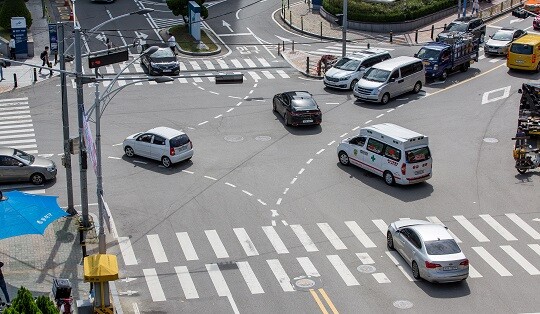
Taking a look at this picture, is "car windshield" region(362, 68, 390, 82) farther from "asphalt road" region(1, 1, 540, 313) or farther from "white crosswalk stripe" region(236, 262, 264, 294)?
"white crosswalk stripe" region(236, 262, 264, 294)

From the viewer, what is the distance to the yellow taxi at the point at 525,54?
5712 centimetres

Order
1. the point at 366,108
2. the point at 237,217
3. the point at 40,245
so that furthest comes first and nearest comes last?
the point at 366,108 < the point at 237,217 < the point at 40,245

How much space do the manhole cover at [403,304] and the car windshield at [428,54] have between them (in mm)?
29443

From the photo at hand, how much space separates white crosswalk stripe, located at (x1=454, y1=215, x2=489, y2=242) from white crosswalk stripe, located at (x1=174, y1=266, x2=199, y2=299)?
1115 centimetres

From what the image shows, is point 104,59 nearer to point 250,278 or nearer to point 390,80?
point 250,278

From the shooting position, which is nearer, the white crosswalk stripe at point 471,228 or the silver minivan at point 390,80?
the white crosswalk stripe at point 471,228

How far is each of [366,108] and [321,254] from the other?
19733mm

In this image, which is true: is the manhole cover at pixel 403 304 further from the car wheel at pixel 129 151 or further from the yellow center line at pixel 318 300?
the car wheel at pixel 129 151

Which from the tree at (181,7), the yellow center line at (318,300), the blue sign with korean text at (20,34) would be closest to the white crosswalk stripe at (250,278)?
the yellow center line at (318,300)

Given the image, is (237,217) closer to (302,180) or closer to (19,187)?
(302,180)

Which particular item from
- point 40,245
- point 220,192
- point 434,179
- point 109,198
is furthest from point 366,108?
point 40,245

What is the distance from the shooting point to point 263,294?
1177 inches

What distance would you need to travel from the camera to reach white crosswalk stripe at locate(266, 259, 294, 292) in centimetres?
3042

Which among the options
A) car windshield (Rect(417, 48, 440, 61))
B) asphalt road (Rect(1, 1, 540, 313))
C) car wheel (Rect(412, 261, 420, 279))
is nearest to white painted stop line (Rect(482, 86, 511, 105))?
asphalt road (Rect(1, 1, 540, 313))
